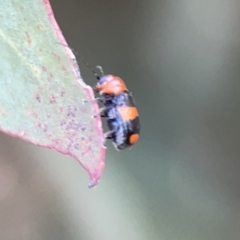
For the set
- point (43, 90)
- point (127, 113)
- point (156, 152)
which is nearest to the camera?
point (43, 90)

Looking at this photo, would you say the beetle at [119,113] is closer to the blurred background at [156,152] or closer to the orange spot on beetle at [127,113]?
the orange spot on beetle at [127,113]

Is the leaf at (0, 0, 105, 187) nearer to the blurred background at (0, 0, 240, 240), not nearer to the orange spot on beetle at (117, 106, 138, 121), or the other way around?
the orange spot on beetle at (117, 106, 138, 121)

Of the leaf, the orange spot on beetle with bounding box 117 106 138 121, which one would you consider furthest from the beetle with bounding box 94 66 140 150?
the leaf

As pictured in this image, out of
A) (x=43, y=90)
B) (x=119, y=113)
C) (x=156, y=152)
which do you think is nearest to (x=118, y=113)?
(x=119, y=113)

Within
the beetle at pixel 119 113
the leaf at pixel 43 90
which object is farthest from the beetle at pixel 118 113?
the leaf at pixel 43 90

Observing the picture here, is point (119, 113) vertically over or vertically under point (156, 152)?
over

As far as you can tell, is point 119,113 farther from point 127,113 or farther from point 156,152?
point 156,152
